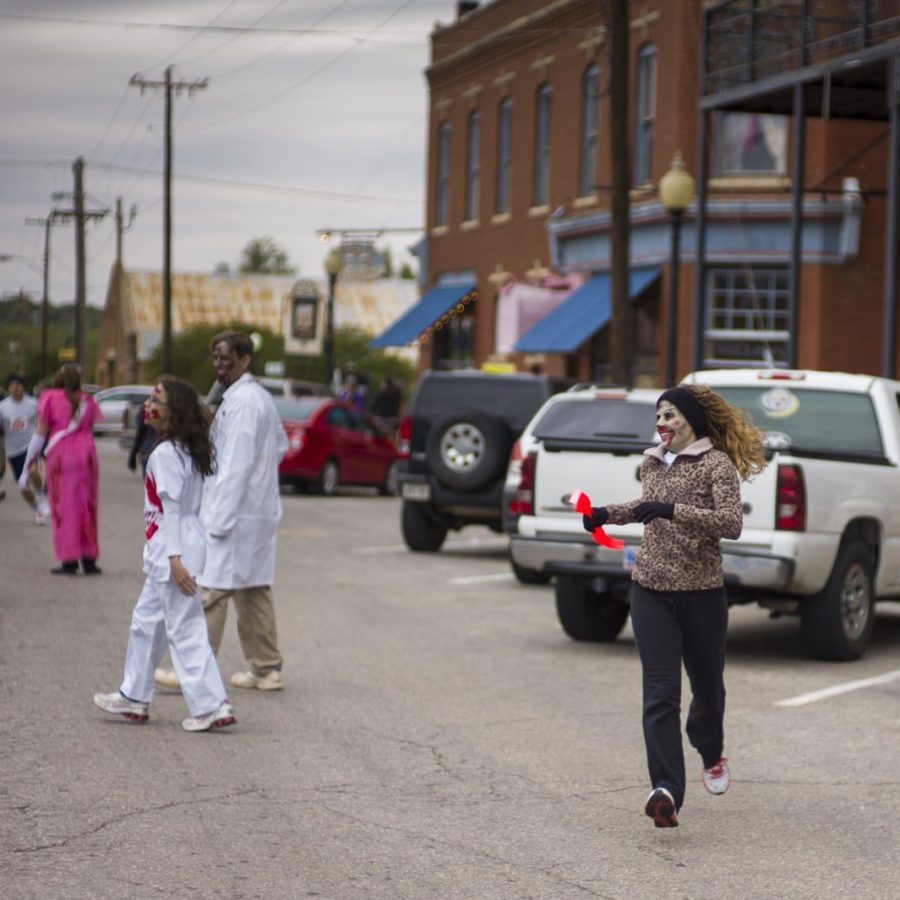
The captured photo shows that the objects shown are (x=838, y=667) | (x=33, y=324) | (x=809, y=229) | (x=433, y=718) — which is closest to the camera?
(x=433, y=718)

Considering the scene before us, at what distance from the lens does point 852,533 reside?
→ 484 inches

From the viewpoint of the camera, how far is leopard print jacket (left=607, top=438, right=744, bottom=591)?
7.20 meters

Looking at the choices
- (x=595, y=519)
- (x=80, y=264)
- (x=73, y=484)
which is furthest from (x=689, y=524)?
(x=80, y=264)

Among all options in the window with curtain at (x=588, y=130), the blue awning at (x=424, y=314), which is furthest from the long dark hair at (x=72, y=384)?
the blue awning at (x=424, y=314)

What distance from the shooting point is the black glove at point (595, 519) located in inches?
277

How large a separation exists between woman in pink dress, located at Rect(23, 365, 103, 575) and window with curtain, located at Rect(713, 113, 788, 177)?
15.4 m

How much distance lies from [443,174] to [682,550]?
114 ft

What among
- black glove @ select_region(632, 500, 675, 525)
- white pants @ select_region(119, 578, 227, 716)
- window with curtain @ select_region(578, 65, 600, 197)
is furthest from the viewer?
window with curtain @ select_region(578, 65, 600, 197)

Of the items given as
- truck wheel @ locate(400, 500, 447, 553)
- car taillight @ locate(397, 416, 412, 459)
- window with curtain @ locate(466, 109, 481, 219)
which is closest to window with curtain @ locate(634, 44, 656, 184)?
window with curtain @ locate(466, 109, 481, 219)

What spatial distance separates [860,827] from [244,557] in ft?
13.1

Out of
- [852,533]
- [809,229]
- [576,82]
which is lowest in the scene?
[852,533]

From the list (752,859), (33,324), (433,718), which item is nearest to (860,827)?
(752,859)

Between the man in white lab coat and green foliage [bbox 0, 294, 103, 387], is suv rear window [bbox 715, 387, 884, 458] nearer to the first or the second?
the man in white lab coat

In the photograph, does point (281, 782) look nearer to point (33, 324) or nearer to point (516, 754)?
point (516, 754)
